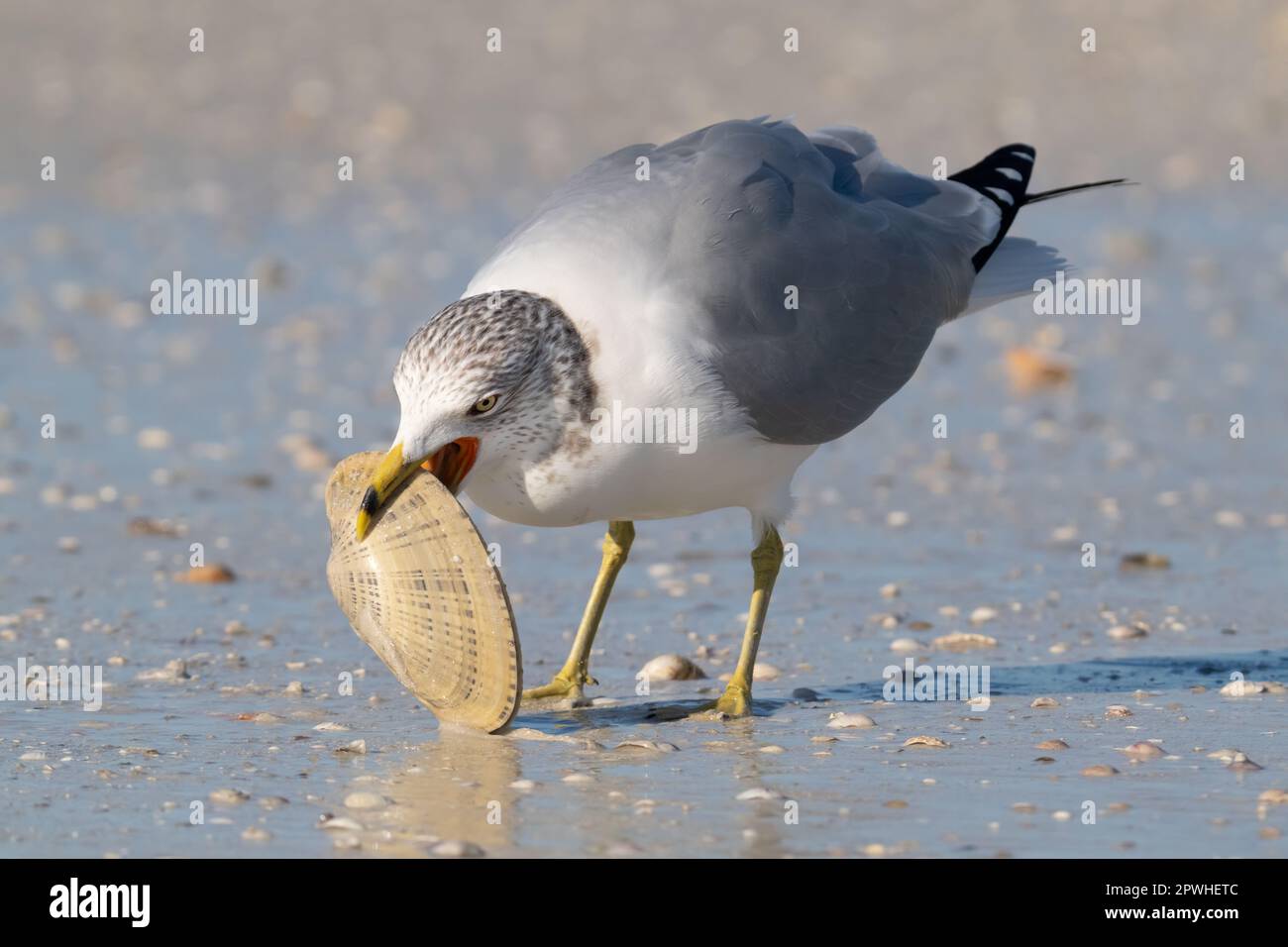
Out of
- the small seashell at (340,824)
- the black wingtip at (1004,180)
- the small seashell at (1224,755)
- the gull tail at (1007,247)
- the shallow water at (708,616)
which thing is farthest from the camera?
the black wingtip at (1004,180)

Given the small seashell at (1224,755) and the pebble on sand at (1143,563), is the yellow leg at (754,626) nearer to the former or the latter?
the small seashell at (1224,755)

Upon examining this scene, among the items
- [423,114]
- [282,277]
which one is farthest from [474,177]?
[282,277]

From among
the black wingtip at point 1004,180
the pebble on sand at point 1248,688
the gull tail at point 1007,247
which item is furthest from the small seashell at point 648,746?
the black wingtip at point 1004,180

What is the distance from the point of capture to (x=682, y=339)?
595 cm

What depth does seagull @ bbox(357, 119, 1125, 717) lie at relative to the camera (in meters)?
5.74

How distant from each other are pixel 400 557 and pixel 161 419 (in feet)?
16.5

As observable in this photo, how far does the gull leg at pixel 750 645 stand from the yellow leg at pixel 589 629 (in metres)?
0.36

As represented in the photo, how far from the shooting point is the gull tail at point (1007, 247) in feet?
24.7

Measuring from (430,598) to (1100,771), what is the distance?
1.74 metres

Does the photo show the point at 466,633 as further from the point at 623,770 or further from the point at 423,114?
the point at 423,114

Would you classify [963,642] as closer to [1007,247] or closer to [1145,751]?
[1007,247]

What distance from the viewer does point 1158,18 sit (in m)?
20.6

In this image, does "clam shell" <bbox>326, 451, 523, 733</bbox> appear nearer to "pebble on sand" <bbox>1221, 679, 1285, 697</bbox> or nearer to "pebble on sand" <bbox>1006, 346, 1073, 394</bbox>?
"pebble on sand" <bbox>1221, 679, 1285, 697</bbox>

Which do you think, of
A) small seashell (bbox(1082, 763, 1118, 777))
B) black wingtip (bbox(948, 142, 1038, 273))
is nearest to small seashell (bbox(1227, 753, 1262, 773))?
small seashell (bbox(1082, 763, 1118, 777))
